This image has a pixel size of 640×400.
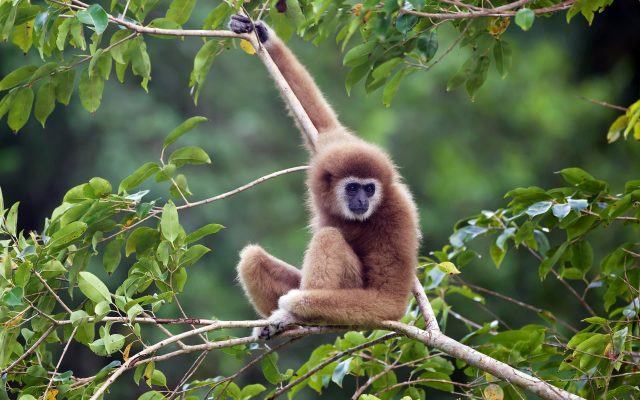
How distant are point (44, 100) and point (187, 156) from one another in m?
0.93

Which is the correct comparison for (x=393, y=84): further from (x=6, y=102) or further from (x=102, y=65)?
(x=6, y=102)

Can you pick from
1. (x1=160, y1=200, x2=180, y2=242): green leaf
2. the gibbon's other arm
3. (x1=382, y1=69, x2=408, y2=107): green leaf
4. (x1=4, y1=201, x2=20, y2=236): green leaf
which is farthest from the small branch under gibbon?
the gibbon's other arm

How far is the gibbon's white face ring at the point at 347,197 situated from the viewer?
5.20m

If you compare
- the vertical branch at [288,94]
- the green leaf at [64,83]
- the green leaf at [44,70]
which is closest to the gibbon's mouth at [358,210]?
the vertical branch at [288,94]

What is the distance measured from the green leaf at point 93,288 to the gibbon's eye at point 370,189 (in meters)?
2.04

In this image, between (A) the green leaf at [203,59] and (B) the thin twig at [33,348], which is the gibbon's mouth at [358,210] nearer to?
(A) the green leaf at [203,59]

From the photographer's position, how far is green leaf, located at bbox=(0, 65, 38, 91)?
169 inches

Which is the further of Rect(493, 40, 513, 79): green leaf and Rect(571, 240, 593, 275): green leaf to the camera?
Rect(493, 40, 513, 79): green leaf

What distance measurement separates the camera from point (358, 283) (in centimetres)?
491

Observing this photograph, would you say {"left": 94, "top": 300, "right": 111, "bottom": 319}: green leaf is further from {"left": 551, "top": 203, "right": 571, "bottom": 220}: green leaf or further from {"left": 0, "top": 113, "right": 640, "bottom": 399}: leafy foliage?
{"left": 551, "top": 203, "right": 571, "bottom": 220}: green leaf

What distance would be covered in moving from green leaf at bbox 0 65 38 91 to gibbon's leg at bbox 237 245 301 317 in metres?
1.67

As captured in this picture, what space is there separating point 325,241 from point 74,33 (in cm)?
180

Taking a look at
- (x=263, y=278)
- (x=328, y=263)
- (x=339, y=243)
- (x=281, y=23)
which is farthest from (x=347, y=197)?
(x=281, y=23)

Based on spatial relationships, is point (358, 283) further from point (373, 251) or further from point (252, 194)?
point (252, 194)
